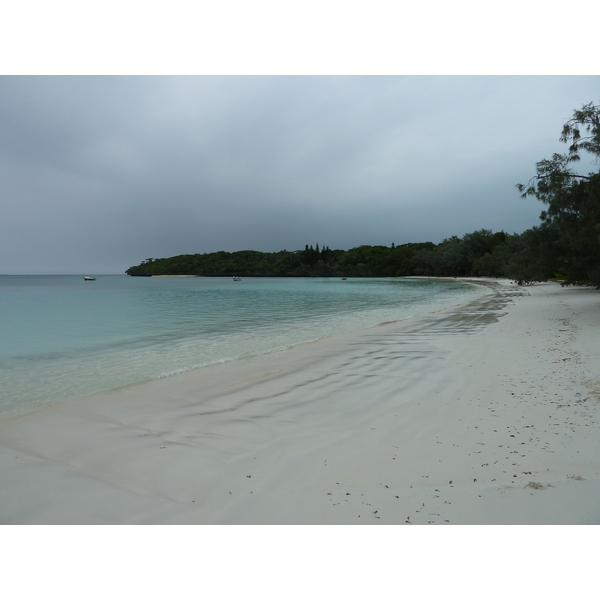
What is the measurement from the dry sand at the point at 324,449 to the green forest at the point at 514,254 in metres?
10.9

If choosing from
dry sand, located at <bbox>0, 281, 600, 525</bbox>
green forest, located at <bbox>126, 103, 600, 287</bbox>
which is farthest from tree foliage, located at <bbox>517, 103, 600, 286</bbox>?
dry sand, located at <bbox>0, 281, 600, 525</bbox>

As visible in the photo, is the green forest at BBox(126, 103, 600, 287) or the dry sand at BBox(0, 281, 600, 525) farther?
the green forest at BBox(126, 103, 600, 287)

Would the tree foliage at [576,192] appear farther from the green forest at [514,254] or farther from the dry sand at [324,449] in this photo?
the dry sand at [324,449]

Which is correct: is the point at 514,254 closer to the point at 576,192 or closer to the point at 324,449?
the point at 576,192

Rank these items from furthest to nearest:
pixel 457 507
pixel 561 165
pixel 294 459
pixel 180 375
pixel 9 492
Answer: pixel 561 165, pixel 180 375, pixel 294 459, pixel 9 492, pixel 457 507

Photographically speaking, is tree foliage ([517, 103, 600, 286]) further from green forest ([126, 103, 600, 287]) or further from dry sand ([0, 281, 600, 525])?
dry sand ([0, 281, 600, 525])

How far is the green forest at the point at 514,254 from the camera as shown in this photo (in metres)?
15.7

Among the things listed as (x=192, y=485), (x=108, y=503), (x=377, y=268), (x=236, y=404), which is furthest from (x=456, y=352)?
(x=377, y=268)

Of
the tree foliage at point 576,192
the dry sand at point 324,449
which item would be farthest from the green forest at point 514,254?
the dry sand at point 324,449

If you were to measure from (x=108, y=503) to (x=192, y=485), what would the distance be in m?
0.70

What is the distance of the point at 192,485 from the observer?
3.57 meters

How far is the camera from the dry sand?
313 centimetres

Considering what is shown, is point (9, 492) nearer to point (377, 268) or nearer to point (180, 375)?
point (180, 375)

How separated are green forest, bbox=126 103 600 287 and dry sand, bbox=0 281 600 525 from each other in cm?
1085
